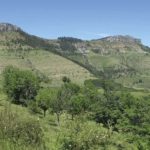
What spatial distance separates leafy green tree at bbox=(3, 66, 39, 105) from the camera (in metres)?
113

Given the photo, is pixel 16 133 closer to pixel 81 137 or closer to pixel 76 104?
pixel 81 137

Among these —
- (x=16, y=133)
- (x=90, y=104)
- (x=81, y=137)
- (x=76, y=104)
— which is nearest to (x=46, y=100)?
(x=76, y=104)

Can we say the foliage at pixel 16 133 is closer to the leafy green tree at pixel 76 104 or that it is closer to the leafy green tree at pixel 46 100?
the leafy green tree at pixel 46 100

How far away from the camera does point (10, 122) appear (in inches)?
464

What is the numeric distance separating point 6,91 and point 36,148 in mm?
105267

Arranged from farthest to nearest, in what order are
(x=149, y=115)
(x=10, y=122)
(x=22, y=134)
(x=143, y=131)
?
(x=149, y=115), (x=143, y=131), (x=22, y=134), (x=10, y=122)

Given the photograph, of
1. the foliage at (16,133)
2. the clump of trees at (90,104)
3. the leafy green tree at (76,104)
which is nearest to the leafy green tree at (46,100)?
the clump of trees at (90,104)

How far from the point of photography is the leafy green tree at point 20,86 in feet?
370

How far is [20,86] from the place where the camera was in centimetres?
11325

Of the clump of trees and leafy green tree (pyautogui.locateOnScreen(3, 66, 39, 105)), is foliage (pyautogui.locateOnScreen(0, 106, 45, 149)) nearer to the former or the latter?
the clump of trees

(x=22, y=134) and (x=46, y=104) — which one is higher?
(x=22, y=134)

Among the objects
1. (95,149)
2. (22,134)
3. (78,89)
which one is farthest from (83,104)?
(22,134)

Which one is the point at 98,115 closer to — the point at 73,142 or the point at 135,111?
the point at 135,111

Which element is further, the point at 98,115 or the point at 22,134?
the point at 98,115
